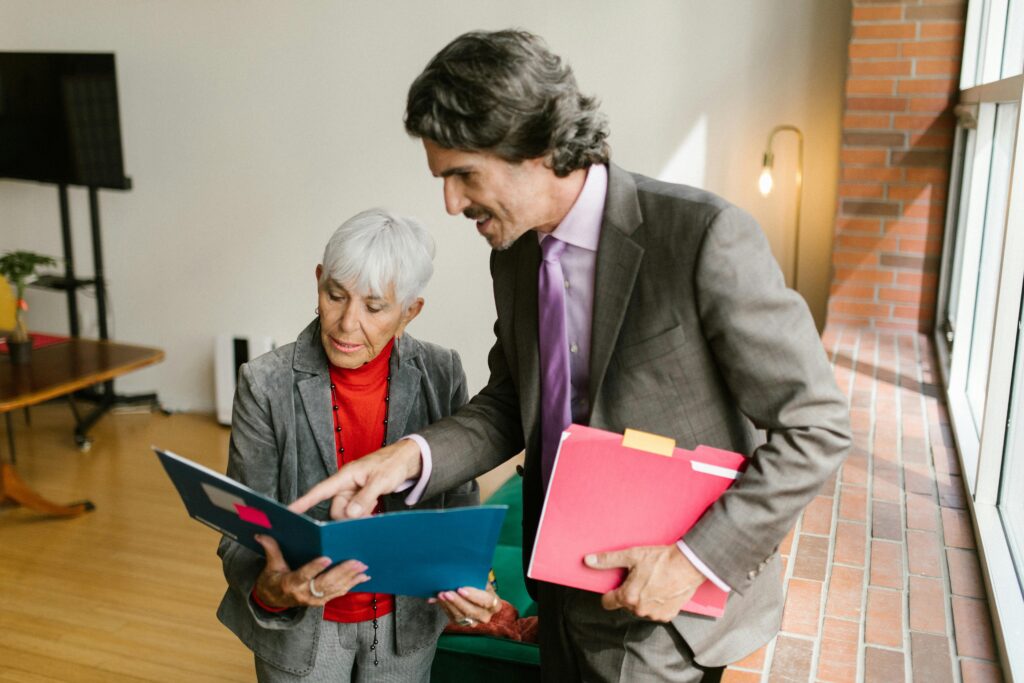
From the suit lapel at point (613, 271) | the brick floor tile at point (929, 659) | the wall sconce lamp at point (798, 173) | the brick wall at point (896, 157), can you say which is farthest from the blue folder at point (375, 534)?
the wall sconce lamp at point (798, 173)

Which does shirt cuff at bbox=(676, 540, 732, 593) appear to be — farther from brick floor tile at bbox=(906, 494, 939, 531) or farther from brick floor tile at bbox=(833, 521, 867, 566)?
brick floor tile at bbox=(906, 494, 939, 531)

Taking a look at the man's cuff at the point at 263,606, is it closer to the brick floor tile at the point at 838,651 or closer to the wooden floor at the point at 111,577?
the brick floor tile at the point at 838,651

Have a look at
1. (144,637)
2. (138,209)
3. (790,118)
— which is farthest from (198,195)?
(790,118)

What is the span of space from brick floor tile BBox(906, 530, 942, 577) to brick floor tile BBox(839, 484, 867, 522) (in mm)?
144

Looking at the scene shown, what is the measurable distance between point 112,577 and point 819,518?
273 cm

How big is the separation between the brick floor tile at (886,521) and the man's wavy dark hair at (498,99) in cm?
163

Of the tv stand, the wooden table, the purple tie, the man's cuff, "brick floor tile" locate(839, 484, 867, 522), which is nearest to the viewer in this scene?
the purple tie

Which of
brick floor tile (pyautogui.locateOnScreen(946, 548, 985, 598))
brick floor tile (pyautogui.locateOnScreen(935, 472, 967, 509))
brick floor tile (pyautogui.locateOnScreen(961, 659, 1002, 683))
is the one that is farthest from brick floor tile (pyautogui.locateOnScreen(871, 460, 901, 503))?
brick floor tile (pyautogui.locateOnScreen(961, 659, 1002, 683))

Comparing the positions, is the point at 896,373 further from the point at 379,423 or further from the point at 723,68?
the point at 379,423

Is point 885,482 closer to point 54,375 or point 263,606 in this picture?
point 263,606

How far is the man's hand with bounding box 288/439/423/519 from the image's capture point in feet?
4.88

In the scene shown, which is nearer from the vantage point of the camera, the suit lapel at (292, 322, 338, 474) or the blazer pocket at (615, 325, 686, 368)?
the blazer pocket at (615, 325, 686, 368)

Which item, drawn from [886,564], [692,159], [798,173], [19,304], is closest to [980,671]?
[886,564]

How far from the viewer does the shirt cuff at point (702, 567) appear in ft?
4.11
